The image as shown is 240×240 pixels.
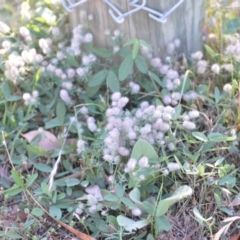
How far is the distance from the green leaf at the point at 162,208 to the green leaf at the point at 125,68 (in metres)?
0.63

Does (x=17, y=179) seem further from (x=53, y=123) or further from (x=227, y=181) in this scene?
(x=227, y=181)

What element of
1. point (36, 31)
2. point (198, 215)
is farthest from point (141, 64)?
point (198, 215)

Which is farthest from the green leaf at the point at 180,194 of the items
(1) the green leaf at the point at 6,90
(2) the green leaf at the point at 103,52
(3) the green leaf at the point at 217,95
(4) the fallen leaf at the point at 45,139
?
(1) the green leaf at the point at 6,90

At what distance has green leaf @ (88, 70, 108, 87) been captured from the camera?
7.18 feet

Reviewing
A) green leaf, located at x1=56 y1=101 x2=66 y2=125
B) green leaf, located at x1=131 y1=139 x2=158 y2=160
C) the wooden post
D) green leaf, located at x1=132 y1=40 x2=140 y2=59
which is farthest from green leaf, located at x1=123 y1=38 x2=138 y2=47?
green leaf, located at x1=131 y1=139 x2=158 y2=160

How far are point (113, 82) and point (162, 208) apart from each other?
26.2 inches

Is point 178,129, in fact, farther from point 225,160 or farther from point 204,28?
point 204,28

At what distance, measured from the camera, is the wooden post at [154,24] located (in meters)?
2.17

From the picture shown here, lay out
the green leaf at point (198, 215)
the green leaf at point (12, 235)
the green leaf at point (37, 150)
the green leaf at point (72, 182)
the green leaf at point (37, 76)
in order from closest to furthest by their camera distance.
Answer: the green leaf at point (198, 215)
the green leaf at point (12, 235)
the green leaf at point (72, 182)
the green leaf at point (37, 150)
the green leaf at point (37, 76)

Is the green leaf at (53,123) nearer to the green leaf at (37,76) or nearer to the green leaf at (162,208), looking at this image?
the green leaf at (37,76)

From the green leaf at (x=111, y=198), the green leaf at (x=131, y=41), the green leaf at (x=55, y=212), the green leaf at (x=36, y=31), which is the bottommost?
the green leaf at (x=55, y=212)

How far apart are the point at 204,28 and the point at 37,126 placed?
84cm

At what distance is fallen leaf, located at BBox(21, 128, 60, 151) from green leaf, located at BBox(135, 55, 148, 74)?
424 mm

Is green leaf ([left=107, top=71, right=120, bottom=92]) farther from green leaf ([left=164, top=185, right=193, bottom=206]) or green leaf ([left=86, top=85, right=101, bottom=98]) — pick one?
green leaf ([left=164, top=185, right=193, bottom=206])
